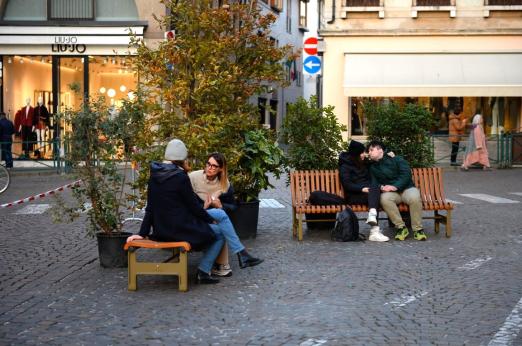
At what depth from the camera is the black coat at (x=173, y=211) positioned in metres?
8.87

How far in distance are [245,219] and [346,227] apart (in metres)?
1.36

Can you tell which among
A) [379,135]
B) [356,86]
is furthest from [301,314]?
[356,86]

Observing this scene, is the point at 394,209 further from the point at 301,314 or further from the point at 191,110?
the point at 301,314

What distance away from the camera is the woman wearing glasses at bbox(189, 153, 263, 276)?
957 cm

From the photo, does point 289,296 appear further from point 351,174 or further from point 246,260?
point 351,174

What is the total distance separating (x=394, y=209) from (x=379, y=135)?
6.59 feet

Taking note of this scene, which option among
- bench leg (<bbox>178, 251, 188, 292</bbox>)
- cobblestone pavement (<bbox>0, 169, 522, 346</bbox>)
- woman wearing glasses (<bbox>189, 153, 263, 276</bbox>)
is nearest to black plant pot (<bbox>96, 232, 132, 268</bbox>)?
cobblestone pavement (<bbox>0, 169, 522, 346</bbox>)

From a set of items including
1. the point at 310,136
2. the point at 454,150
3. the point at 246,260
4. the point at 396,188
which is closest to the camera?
the point at 246,260

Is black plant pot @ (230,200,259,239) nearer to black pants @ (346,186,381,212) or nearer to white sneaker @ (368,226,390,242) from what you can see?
black pants @ (346,186,381,212)

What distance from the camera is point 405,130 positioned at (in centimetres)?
1409

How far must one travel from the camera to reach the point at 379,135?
14172 mm

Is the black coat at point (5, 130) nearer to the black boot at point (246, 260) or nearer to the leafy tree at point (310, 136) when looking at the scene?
the leafy tree at point (310, 136)

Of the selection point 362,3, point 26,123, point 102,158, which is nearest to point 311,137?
point 102,158

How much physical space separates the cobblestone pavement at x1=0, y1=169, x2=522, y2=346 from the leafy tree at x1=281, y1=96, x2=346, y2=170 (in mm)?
1079
